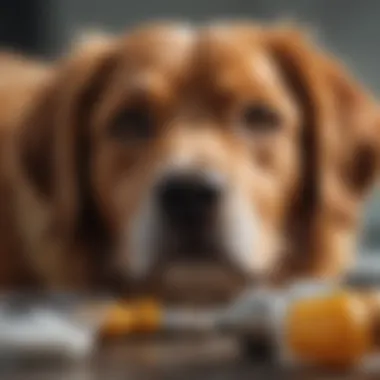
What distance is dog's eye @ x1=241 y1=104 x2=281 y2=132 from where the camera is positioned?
1.22 metres

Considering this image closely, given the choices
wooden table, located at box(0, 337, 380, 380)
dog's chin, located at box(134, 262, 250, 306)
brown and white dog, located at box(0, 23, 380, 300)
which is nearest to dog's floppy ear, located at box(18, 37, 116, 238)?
brown and white dog, located at box(0, 23, 380, 300)

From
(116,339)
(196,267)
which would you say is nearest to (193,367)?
(116,339)

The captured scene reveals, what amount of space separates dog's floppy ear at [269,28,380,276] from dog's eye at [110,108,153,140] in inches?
7.0

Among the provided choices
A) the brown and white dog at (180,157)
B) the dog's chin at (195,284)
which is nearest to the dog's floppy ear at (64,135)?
the brown and white dog at (180,157)

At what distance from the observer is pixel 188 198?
1.16 metres

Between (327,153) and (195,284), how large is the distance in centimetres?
22

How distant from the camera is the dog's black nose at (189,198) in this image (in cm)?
115

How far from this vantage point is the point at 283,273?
122cm

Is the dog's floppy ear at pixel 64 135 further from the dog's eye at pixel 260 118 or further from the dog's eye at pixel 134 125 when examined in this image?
the dog's eye at pixel 260 118

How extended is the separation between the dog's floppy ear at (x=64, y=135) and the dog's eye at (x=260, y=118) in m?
0.18

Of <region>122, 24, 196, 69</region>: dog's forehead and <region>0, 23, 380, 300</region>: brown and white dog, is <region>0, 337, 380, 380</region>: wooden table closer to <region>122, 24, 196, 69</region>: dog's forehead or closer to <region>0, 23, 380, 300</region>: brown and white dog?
<region>0, 23, 380, 300</region>: brown and white dog

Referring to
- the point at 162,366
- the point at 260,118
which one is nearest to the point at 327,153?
the point at 260,118

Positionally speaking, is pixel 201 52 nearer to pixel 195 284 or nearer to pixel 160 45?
pixel 160 45

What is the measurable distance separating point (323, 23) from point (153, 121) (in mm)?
255
